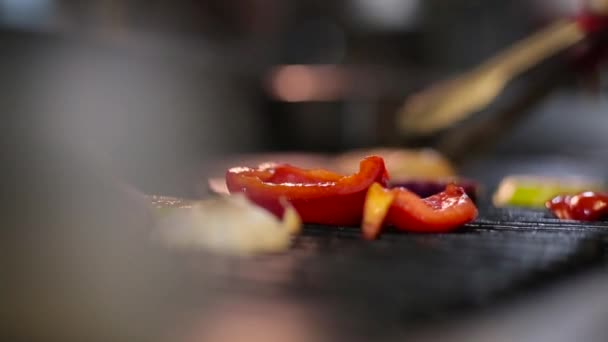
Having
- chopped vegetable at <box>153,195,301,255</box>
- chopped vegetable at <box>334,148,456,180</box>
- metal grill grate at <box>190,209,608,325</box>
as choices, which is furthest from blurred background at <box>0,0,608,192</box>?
chopped vegetable at <box>153,195,301,255</box>

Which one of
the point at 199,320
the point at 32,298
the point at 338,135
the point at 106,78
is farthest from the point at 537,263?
the point at 338,135

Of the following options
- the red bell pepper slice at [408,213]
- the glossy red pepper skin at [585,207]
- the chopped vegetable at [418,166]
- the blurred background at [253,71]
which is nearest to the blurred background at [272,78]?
the blurred background at [253,71]

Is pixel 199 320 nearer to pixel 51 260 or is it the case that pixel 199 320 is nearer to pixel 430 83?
pixel 51 260

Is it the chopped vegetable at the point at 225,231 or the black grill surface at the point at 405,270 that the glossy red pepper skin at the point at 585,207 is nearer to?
the black grill surface at the point at 405,270

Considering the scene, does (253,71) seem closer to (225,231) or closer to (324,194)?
(324,194)

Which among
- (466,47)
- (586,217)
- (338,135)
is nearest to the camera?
(586,217)

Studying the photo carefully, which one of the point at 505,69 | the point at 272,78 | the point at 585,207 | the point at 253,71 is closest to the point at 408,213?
the point at 585,207
